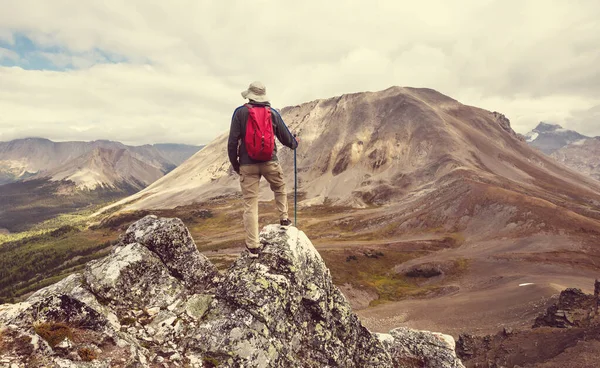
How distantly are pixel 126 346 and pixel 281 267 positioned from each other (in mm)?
5371

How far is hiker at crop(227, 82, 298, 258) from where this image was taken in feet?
35.8

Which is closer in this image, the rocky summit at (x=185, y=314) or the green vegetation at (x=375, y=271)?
the rocky summit at (x=185, y=314)

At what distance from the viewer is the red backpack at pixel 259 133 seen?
10844 mm

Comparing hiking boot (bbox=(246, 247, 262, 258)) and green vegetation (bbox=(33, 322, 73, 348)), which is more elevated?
hiking boot (bbox=(246, 247, 262, 258))

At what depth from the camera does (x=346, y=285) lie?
233 ft

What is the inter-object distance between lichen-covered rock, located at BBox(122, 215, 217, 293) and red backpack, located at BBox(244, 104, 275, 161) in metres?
5.75

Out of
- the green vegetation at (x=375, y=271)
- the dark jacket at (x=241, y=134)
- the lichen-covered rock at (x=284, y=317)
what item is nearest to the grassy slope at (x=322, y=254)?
the green vegetation at (x=375, y=271)

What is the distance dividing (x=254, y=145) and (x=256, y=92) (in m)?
2.06

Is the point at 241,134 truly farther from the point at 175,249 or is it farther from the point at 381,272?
the point at 381,272

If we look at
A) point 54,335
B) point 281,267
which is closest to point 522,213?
point 281,267

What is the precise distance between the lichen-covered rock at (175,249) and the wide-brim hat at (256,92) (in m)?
6.94

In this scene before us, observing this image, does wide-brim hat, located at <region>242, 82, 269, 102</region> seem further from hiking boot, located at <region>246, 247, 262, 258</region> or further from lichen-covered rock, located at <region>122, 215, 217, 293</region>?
lichen-covered rock, located at <region>122, 215, 217, 293</region>

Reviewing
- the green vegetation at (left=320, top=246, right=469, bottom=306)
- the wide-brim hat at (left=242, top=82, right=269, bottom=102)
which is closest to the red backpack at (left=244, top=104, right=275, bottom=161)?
the wide-brim hat at (left=242, top=82, right=269, bottom=102)

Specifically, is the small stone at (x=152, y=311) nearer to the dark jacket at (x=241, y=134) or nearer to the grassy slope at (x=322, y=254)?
the dark jacket at (x=241, y=134)
